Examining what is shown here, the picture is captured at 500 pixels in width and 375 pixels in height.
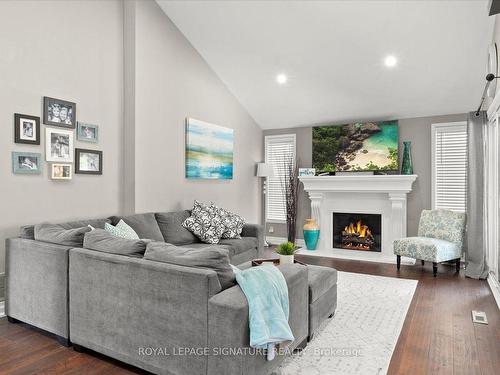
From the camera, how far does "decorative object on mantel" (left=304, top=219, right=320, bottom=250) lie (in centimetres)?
643

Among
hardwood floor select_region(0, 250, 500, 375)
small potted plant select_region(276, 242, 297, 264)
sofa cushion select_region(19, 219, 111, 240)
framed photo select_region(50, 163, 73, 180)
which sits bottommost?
hardwood floor select_region(0, 250, 500, 375)

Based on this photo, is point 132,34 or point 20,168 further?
point 132,34

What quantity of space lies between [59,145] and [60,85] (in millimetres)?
656

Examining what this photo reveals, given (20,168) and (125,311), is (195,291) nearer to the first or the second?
(125,311)

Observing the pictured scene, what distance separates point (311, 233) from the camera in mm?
6434

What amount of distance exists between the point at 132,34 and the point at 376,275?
177 inches

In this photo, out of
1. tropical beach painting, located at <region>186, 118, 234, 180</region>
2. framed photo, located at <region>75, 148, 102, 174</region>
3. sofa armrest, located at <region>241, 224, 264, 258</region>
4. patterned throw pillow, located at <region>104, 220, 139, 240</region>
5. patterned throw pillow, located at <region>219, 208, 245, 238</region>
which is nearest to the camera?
patterned throw pillow, located at <region>104, 220, 139, 240</region>

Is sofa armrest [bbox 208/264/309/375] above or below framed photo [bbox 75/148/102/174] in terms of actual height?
below

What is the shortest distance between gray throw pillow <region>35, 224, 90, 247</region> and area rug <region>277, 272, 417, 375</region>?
1.78 m

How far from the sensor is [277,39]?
504 cm

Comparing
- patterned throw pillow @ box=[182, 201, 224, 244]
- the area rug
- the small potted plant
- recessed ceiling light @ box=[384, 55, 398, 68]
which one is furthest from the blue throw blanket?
recessed ceiling light @ box=[384, 55, 398, 68]

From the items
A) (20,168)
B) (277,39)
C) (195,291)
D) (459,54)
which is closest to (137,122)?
(20,168)

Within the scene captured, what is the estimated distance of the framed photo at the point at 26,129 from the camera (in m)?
3.56

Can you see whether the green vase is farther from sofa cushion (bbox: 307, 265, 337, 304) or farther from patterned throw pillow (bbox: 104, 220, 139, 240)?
patterned throw pillow (bbox: 104, 220, 139, 240)
